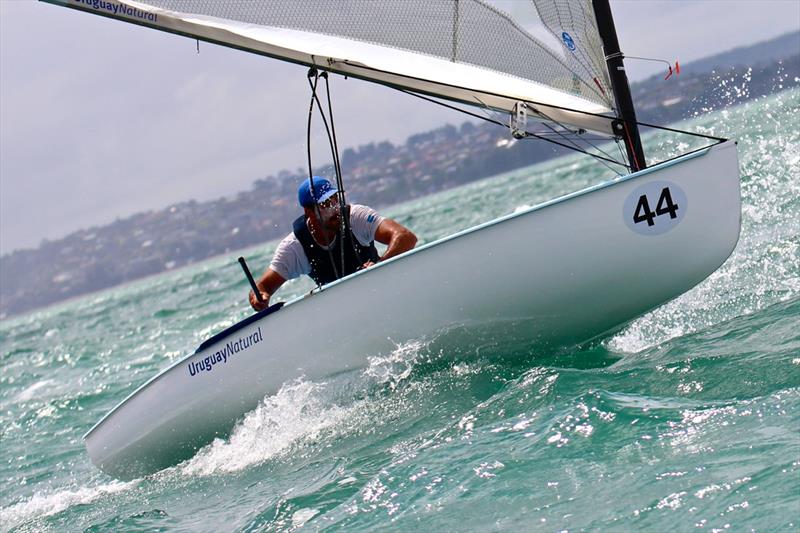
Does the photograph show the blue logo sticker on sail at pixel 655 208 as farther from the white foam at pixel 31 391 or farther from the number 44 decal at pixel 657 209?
the white foam at pixel 31 391

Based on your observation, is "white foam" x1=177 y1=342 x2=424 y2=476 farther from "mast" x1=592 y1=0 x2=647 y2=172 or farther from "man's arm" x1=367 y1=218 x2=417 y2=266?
"mast" x1=592 y1=0 x2=647 y2=172

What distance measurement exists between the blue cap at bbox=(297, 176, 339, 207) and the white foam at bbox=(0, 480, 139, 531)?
1.47m

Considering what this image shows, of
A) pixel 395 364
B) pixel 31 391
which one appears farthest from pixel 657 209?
pixel 31 391

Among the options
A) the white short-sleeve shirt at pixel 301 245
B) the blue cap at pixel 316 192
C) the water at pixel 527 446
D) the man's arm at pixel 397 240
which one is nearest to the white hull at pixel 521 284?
the water at pixel 527 446

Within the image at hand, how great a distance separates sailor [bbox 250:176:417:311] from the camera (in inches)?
170

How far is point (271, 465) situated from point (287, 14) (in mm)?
1740

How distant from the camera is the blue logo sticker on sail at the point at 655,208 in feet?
11.8

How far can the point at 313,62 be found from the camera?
3902 mm

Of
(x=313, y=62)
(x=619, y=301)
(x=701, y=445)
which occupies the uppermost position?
(x=313, y=62)

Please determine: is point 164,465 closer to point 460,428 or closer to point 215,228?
point 460,428

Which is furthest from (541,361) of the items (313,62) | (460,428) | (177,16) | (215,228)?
(215,228)

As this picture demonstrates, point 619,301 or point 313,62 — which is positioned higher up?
point 313,62

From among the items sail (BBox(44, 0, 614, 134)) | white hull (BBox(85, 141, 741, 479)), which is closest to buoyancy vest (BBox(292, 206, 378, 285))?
white hull (BBox(85, 141, 741, 479))

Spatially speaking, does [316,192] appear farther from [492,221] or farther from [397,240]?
[492,221]
